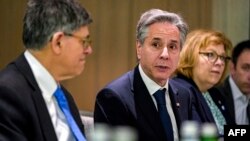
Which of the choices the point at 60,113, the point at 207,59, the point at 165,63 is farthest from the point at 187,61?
the point at 60,113

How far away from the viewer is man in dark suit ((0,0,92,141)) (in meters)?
1.58

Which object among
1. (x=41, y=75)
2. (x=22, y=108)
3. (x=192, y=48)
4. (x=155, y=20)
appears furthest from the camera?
(x=192, y=48)

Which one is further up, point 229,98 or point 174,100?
point 174,100

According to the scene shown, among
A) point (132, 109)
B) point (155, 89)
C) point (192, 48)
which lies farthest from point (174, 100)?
point (192, 48)

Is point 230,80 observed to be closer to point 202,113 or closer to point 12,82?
point 202,113

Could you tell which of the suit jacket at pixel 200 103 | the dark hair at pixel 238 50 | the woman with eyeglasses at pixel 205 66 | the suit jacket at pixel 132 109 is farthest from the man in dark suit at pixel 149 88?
the dark hair at pixel 238 50

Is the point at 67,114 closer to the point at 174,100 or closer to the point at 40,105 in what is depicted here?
the point at 40,105

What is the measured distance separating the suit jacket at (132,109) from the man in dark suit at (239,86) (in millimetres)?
907

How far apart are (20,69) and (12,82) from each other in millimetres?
72

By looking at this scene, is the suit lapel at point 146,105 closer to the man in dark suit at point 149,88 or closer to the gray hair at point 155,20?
the man in dark suit at point 149,88

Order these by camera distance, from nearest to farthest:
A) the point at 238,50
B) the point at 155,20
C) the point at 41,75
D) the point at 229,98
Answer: the point at 41,75, the point at 155,20, the point at 229,98, the point at 238,50

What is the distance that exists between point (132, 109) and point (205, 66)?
752 mm

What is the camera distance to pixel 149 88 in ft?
7.29

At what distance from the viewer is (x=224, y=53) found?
9.20ft
